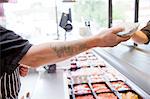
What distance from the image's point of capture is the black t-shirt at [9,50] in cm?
86

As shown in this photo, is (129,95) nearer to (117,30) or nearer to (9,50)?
(117,30)

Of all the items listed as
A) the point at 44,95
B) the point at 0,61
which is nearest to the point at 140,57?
the point at 44,95

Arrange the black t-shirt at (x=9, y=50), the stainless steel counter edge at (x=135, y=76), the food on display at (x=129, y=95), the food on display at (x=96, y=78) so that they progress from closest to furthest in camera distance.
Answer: the black t-shirt at (x=9, y=50) < the stainless steel counter edge at (x=135, y=76) < the food on display at (x=129, y=95) < the food on display at (x=96, y=78)

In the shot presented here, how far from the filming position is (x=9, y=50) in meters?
0.87

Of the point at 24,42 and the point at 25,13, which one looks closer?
the point at 24,42

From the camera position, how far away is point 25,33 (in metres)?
4.13

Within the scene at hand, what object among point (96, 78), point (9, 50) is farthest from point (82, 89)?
point (9, 50)

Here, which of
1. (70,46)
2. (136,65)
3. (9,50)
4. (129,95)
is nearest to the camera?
(9,50)

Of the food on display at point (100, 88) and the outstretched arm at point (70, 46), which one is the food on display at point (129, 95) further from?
the outstretched arm at point (70, 46)

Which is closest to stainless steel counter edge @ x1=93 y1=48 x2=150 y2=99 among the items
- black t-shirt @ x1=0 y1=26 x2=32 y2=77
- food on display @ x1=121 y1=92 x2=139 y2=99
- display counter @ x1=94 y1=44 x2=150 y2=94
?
display counter @ x1=94 y1=44 x2=150 y2=94

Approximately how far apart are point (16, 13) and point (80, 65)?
2443 millimetres

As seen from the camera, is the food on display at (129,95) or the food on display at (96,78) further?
the food on display at (96,78)

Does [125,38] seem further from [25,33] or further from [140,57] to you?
[25,33]

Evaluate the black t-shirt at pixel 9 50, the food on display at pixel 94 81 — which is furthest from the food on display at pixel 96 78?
the black t-shirt at pixel 9 50
